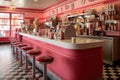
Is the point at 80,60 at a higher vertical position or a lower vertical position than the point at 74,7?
lower

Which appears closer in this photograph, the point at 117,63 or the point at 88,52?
the point at 88,52

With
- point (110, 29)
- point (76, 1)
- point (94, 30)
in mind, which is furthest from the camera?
point (76, 1)

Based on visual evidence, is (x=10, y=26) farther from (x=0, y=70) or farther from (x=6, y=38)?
(x=0, y=70)

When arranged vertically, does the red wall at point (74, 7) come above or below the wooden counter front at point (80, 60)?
above

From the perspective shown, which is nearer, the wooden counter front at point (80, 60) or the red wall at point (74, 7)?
the wooden counter front at point (80, 60)

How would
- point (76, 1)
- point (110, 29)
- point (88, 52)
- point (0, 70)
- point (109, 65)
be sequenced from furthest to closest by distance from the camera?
point (76, 1), point (110, 29), point (109, 65), point (0, 70), point (88, 52)

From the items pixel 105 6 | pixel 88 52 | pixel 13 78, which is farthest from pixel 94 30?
pixel 13 78

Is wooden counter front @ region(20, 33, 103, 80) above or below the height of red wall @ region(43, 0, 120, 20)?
below

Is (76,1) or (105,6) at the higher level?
(76,1)

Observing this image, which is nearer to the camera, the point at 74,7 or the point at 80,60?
the point at 80,60

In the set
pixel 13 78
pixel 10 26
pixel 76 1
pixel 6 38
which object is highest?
pixel 76 1

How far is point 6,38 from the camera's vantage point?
1273cm

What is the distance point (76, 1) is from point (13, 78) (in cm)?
596

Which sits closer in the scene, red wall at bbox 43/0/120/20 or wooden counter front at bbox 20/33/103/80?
wooden counter front at bbox 20/33/103/80
